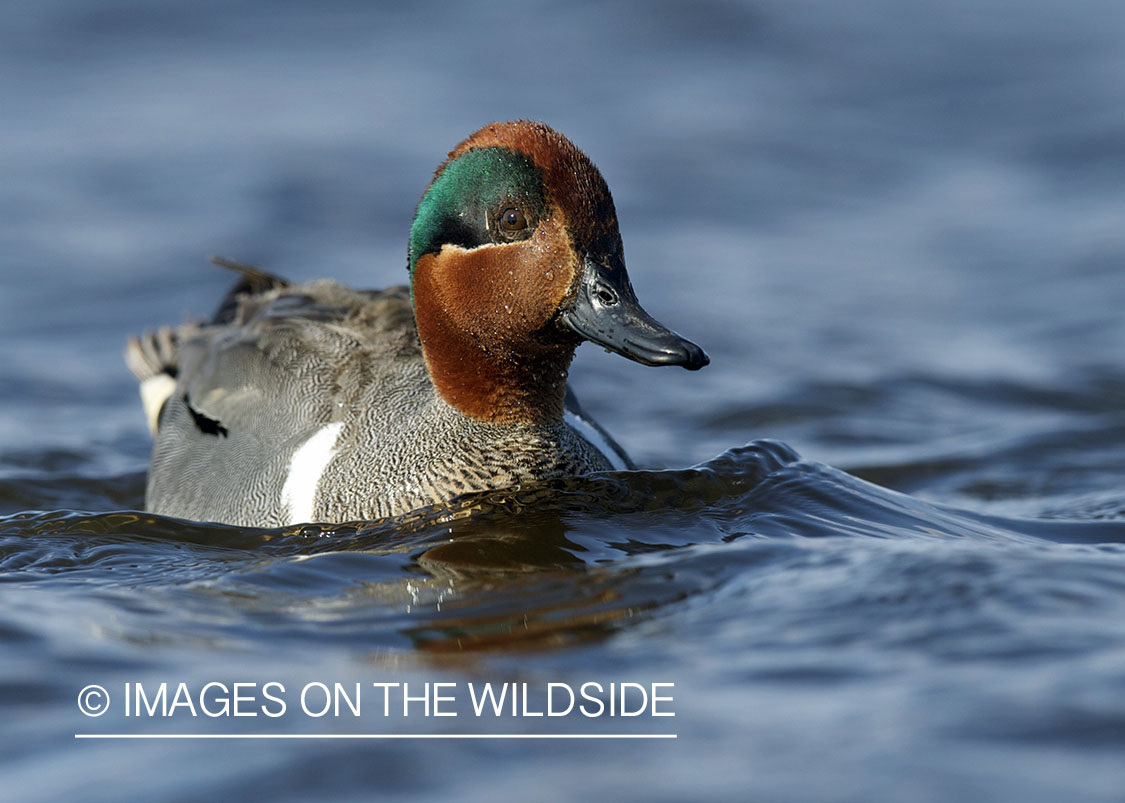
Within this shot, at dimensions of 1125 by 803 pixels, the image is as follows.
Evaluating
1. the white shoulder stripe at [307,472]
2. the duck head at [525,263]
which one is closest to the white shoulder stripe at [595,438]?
the duck head at [525,263]

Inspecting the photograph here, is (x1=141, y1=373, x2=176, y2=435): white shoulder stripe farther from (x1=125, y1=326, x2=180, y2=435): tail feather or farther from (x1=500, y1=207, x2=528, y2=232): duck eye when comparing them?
(x1=500, y1=207, x2=528, y2=232): duck eye

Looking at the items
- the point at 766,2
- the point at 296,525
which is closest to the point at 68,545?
the point at 296,525

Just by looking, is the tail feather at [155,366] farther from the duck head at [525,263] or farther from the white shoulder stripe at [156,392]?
the duck head at [525,263]

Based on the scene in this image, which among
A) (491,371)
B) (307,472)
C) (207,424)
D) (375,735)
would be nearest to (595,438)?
(491,371)

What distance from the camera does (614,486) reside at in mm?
6141

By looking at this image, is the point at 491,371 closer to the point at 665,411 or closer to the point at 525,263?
the point at 525,263

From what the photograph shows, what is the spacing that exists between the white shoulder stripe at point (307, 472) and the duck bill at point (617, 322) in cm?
144

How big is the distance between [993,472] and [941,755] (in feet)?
15.0

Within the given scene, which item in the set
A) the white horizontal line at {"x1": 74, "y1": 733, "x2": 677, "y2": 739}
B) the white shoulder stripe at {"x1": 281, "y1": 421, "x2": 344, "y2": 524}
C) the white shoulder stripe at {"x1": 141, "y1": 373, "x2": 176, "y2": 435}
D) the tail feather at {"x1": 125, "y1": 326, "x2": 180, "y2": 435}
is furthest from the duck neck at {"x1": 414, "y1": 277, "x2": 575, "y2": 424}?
the white shoulder stripe at {"x1": 141, "y1": 373, "x2": 176, "y2": 435}

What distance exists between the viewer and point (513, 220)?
215 inches

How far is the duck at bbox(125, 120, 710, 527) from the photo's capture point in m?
5.41

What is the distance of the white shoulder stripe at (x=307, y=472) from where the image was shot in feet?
20.2

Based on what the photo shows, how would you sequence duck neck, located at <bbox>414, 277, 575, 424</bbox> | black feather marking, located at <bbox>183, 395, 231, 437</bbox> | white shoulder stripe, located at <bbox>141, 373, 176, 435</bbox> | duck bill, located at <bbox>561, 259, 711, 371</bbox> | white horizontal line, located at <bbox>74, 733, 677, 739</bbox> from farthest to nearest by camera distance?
white shoulder stripe, located at <bbox>141, 373, 176, 435</bbox>, black feather marking, located at <bbox>183, 395, 231, 437</bbox>, duck neck, located at <bbox>414, 277, 575, 424</bbox>, duck bill, located at <bbox>561, 259, 711, 371</bbox>, white horizontal line, located at <bbox>74, 733, 677, 739</bbox>

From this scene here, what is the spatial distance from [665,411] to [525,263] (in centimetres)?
424
